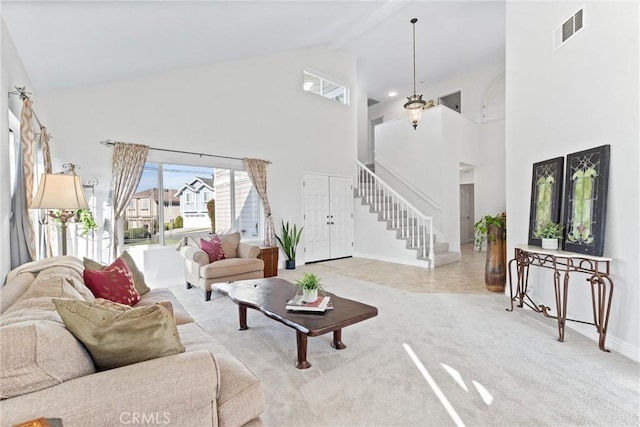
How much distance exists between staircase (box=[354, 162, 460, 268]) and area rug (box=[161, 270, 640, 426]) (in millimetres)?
2853

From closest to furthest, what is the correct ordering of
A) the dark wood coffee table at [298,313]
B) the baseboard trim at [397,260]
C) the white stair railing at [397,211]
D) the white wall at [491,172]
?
the dark wood coffee table at [298,313]
the baseboard trim at [397,260]
the white stair railing at [397,211]
the white wall at [491,172]

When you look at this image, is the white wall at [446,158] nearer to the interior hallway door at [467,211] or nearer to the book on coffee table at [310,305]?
the interior hallway door at [467,211]

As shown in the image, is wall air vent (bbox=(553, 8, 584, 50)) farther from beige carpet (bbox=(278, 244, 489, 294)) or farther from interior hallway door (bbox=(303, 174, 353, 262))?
interior hallway door (bbox=(303, 174, 353, 262))

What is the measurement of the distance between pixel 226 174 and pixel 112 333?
4.69 m

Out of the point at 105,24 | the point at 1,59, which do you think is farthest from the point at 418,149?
the point at 1,59

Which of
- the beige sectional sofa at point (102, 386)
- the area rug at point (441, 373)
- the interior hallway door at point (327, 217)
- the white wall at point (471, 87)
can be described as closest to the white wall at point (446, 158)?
the white wall at point (471, 87)

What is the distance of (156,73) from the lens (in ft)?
15.2

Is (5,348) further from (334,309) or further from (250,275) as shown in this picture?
(250,275)

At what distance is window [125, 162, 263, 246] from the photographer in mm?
4715

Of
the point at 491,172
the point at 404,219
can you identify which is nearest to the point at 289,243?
the point at 404,219

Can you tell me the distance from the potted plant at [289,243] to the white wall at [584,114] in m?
3.73

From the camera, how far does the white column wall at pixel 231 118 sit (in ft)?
13.7

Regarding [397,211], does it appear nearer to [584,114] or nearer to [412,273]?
[412,273]

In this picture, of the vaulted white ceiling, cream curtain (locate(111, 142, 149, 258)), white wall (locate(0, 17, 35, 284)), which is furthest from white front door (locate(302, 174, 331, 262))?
white wall (locate(0, 17, 35, 284))
